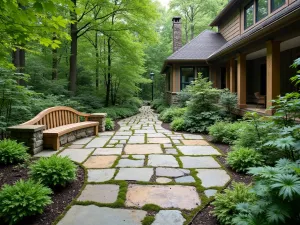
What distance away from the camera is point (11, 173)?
357cm

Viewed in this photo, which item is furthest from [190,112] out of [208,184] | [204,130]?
[208,184]

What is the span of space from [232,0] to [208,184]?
10260 mm

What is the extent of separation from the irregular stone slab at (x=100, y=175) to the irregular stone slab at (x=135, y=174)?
0.39ft

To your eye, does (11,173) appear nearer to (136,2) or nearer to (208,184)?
(208,184)

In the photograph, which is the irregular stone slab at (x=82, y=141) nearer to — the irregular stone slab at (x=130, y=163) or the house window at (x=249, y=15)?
the irregular stone slab at (x=130, y=163)

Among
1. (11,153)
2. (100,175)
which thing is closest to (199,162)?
(100,175)

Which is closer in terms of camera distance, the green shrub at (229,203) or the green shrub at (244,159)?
the green shrub at (229,203)

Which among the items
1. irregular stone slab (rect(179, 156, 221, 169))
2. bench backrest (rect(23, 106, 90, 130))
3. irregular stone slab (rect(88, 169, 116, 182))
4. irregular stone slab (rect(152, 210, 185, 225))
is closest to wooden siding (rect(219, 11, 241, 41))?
bench backrest (rect(23, 106, 90, 130))

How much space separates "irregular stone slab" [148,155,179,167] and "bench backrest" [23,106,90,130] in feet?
8.36

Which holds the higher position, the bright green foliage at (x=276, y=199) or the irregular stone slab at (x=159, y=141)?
the bright green foliage at (x=276, y=199)

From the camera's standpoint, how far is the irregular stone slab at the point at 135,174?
3420mm

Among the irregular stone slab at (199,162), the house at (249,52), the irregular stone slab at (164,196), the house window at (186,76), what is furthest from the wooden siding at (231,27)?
the irregular stone slab at (164,196)

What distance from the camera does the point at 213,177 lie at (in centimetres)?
344

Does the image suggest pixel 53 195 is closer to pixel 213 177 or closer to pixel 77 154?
pixel 77 154
